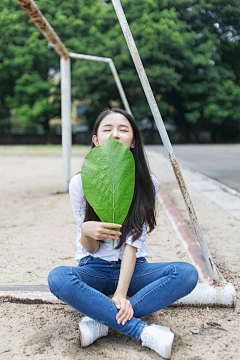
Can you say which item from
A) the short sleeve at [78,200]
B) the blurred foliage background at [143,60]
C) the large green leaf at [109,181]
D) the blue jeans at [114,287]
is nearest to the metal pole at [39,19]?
Answer: the short sleeve at [78,200]

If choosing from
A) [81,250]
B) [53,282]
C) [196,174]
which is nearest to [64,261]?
[81,250]

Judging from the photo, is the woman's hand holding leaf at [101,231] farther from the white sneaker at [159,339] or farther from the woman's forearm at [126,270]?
the white sneaker at [159,339]

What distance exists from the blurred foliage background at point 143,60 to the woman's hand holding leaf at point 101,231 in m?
19.7

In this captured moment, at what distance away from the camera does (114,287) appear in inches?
65.4

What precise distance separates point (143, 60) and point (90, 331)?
20.9 m

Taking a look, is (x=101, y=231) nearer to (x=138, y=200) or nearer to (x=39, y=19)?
(x=138, y=200)

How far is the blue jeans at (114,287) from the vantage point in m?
1.42

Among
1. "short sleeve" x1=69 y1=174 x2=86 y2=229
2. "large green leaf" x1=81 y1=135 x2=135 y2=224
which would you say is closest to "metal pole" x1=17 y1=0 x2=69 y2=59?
"short sleeve" x1=69 y1=174 x2=86 y2=229

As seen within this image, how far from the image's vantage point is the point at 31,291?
6.06 feet

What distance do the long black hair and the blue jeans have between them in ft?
0.57

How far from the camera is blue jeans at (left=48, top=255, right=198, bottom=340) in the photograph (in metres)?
1.42

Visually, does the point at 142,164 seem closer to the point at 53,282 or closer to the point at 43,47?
the point at 53,282

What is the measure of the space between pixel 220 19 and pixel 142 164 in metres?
24.8

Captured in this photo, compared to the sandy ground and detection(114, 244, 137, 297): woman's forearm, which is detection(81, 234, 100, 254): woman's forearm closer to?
detection(114, 244, 137, 297): woman's forearm
